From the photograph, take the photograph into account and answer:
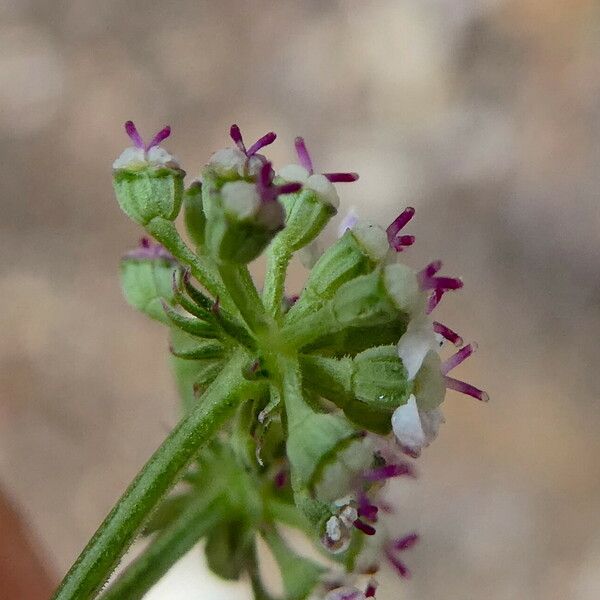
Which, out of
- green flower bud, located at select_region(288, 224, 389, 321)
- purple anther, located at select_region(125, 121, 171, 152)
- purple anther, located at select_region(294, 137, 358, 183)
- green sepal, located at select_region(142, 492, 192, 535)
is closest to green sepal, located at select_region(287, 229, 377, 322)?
green flower bud, located at select_region(288, 224, 389, 321)

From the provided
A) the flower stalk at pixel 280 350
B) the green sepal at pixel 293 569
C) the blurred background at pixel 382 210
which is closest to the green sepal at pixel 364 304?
the flower stalk at pixel 280 350

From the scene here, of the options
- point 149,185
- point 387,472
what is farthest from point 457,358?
point 149,185

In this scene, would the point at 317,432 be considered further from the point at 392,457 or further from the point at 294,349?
the point at 392,457

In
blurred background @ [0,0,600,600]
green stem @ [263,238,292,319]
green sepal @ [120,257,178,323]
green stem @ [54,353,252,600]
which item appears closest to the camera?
green stem @ [54,353,252,600]

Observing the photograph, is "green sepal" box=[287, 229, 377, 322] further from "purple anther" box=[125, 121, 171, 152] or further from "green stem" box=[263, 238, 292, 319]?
"purple anther" box=[125, 121, 171, 152]

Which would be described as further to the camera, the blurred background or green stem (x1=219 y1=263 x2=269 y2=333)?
the blurred background

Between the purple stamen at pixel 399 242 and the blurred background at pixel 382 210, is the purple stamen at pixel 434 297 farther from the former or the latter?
the blurred background at pixel 382 210

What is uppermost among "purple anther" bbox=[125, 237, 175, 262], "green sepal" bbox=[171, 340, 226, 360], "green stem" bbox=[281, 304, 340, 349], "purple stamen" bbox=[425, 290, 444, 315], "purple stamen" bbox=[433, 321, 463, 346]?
"purple anther" bbox=[125, 237, 175, 262]

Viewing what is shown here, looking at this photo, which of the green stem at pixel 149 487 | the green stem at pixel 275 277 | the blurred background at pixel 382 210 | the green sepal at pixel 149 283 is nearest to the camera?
the green stem at pixel 149 487
